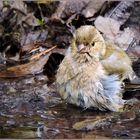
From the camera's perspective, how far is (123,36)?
746cm

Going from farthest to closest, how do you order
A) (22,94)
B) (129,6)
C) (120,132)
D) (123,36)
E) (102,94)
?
1. (129,6)
2. (123,36)
3. (22,94)
4. (102,94)
5. (120,132)

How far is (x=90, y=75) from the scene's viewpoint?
5.97 m

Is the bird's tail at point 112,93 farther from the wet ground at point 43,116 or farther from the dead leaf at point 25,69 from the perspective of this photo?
the dead leaf at point 25,69

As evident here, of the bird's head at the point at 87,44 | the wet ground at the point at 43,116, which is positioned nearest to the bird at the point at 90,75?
the bird's head at the point at 87,44

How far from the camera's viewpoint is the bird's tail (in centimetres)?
586

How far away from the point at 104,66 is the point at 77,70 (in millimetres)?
257

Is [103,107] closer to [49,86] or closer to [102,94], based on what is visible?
[102,94]

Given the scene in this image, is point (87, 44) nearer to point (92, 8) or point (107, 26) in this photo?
point (107, 26)

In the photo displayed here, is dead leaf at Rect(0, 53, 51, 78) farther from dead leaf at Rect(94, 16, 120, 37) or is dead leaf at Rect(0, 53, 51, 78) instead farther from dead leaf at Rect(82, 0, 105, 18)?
dead leaf at Rect(82, 0, 105, 18)

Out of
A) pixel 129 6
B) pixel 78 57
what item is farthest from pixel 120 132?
pixel 129 6

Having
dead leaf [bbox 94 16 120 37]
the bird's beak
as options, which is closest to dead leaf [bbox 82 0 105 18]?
dead leaf [bbox 94 16 120 37]

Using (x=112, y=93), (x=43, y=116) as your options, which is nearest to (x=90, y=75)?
(x=112, y=93)

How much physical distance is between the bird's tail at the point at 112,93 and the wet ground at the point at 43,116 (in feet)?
0.28

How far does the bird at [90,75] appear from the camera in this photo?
19.2 ft
